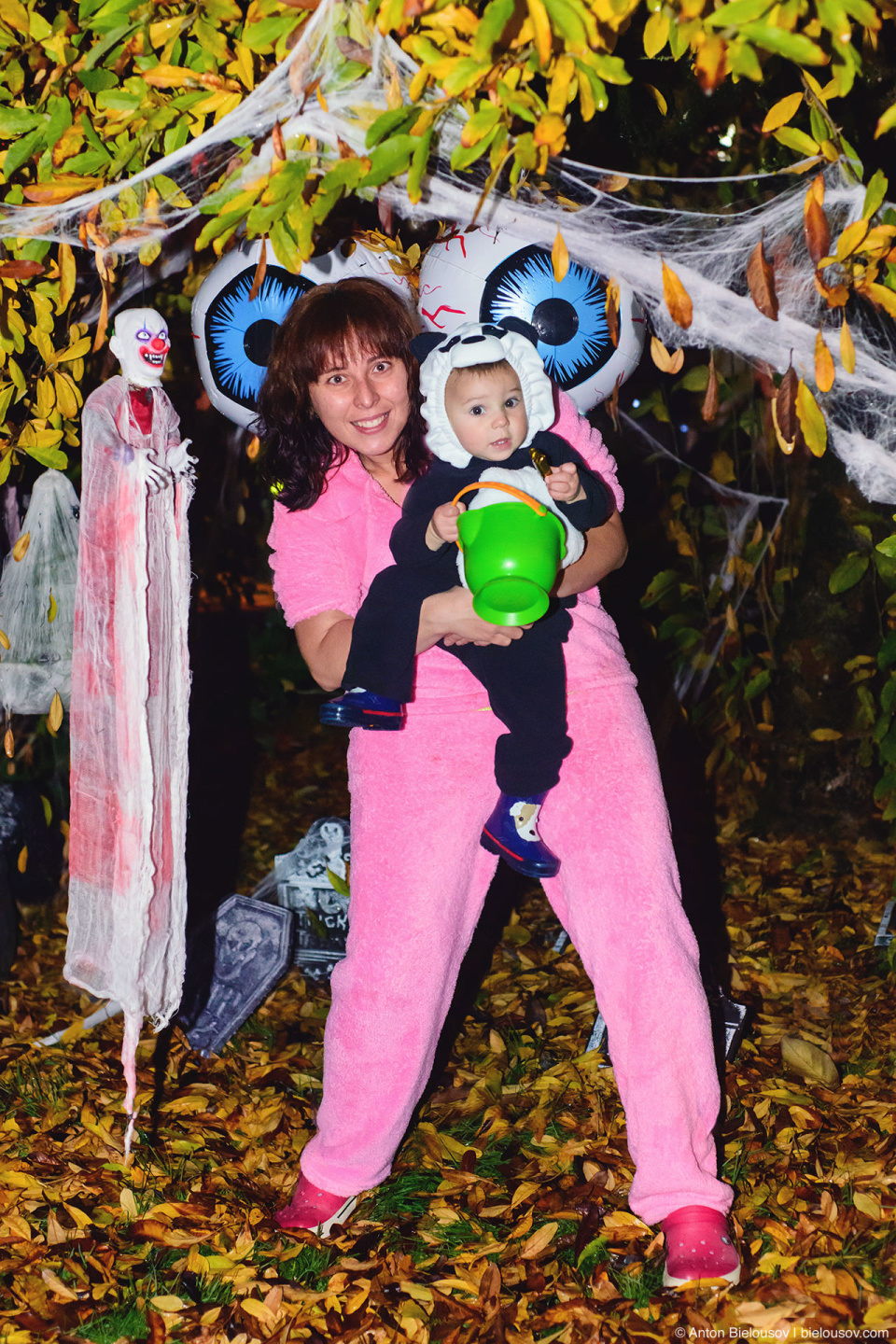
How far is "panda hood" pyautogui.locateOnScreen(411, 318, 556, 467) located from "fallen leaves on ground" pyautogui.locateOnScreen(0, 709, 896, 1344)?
1.56 metres

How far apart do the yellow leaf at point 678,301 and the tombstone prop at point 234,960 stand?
2.03 metres

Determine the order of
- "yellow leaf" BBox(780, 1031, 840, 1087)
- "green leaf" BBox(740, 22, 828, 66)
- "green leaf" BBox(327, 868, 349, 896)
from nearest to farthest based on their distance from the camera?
"green leaf" BBox(740, 22, 828, 66), "yellow leaf" BBox(780, 1031, 840, 1087), "green leaf" BBox(327, 868, 349, 896)

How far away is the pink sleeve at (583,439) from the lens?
220 centimetres

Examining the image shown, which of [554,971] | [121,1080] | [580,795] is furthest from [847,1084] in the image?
[121,1080]

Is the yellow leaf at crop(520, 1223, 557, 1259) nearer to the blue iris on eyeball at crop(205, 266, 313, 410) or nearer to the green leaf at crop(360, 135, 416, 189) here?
the blue iris on eyeball at crop(205, 266, 313, 410)

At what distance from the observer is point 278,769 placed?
5680 mm

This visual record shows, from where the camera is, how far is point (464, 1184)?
2.58 m

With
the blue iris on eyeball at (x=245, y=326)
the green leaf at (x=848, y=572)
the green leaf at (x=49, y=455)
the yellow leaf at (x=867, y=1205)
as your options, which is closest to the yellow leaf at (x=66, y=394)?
the green leaf at (x=49, y=455)

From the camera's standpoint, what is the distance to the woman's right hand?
77.7 inches

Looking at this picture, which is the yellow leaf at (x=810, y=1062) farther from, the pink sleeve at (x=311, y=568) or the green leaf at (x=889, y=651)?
the pink sleeve at (x=311, y=568)

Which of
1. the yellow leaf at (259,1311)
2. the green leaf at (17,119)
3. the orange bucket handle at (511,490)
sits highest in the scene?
the green leaf at (17,119)

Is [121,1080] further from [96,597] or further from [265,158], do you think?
[265,158]

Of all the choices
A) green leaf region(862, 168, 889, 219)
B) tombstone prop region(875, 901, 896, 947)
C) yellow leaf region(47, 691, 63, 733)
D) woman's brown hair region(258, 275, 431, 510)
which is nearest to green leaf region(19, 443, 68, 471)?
woman's brown hair region(258, 275, 431, 510)

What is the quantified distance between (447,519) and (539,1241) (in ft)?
4.77
